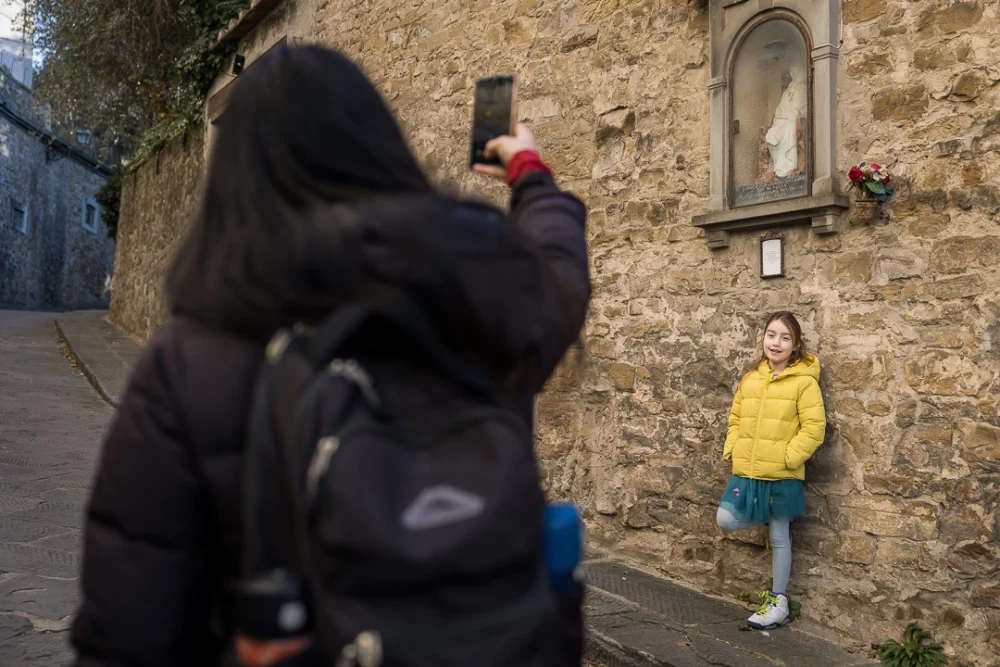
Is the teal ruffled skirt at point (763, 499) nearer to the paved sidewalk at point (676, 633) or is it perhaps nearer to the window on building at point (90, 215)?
the paved sidewalk at point (676, 633)

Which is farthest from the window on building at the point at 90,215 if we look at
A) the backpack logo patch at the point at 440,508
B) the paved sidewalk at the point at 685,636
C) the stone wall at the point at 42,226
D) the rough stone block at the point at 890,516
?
the backpack logo patch at the point at 440,508

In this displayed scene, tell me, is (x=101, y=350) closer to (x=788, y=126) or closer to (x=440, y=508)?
(x=788, y=126)

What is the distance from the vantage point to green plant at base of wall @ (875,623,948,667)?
159 inches

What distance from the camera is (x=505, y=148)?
65.9 inches

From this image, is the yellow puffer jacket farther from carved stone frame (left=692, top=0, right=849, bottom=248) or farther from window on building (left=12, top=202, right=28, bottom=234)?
window on building (left=12, top=202, right=28, bottom=234)

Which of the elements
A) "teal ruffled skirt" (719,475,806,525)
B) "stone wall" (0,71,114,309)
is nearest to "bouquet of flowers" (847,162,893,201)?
"teal ruffled skirt" (719,475,806,525)

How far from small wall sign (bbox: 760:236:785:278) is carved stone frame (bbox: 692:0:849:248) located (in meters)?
0.09

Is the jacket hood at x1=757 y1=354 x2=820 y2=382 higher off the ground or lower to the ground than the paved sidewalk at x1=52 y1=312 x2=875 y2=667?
higher

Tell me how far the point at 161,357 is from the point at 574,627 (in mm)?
608

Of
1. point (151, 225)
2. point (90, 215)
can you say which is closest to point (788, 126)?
point (151, 225)

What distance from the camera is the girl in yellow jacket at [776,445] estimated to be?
437 cm

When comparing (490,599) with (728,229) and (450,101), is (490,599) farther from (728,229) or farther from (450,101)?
(450,101)

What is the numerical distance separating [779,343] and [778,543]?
88 centimetres

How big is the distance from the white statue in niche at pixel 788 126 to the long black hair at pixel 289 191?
147 inches
